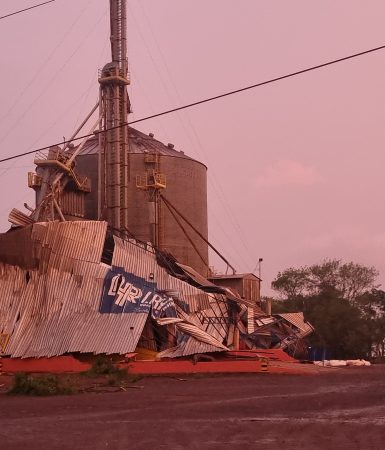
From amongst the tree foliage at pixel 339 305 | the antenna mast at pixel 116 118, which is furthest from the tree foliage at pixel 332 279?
the antenna mast at pixel 116 118

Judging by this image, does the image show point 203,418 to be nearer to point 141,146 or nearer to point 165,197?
point 165,197

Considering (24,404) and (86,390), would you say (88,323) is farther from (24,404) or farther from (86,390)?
(24,404)

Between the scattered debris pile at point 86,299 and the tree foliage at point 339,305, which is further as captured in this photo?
the tree foliage at point 339,305

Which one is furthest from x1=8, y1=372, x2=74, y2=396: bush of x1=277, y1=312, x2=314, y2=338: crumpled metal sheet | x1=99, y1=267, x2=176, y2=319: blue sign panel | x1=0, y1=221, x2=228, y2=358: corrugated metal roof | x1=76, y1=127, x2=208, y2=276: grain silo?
x1=277, y1=312, x2=314, y2=338: crumpled metal sheet

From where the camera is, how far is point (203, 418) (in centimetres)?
1564

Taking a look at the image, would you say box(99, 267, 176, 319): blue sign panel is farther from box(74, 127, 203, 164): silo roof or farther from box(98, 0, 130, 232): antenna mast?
box(74, 127, 203, 164): silo roof

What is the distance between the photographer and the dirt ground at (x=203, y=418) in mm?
12172

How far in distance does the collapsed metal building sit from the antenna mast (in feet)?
0.20

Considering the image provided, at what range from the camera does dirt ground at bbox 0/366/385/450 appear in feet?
39.9

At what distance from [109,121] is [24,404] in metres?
27.1

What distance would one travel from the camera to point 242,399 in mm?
20438

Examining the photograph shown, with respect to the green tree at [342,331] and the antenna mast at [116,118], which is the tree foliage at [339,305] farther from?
the antenna mast at [116,118]

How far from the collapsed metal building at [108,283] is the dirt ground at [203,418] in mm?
8111

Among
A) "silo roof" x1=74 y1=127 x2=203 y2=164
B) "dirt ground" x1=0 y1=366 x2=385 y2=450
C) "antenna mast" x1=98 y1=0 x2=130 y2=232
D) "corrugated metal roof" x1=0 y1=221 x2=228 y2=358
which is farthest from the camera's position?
"silo roof" x1=74 y1=127 x2=203 y2=164
